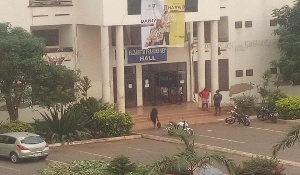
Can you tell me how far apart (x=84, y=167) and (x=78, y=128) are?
1243 cm

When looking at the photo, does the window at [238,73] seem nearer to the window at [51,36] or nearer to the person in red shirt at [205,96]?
the person in red shirt at [205,96]

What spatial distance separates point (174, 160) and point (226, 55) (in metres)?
25.2

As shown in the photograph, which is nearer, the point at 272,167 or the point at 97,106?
the point at 272,167

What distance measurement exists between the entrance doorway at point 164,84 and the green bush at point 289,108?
631cm

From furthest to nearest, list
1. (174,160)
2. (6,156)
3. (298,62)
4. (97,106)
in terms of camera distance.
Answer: (298,62)
(97,106)
(6,156)
(174,160)

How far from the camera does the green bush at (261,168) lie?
26.6 m

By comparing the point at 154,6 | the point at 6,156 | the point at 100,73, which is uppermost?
the point at 154,6

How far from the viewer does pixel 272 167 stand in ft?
88.2

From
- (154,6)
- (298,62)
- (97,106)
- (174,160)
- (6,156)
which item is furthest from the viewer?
(298,62)

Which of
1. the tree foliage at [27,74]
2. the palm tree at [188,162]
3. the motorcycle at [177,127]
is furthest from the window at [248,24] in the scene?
the palm tree at [188,162]

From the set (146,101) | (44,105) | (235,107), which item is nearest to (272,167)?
(44,105)

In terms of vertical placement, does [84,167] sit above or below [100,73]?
below

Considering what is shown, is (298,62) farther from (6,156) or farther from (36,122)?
(6,156)

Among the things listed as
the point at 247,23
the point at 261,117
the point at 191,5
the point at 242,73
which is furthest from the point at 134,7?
the point at 242,73
